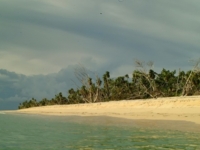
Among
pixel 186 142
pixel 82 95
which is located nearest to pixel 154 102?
pixel 186 142

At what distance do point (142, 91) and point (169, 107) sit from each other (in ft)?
97.6

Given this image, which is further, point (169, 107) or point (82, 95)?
point (82, 95)

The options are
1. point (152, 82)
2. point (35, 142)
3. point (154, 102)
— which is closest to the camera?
point (35, 142)

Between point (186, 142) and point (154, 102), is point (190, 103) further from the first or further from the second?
point (186, 142)

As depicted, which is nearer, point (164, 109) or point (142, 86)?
point (164, 109)

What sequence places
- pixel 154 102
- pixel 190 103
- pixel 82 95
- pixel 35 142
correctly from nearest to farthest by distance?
pixel 35 142
pixel 190 103
pixel 154 102
pixel 82 95

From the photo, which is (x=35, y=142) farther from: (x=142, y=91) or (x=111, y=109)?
(x=142, y=91)

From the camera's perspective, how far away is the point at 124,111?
36.4 meters

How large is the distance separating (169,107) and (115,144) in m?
20.1

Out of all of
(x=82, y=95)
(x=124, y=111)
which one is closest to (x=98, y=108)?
(x=124, y=111)

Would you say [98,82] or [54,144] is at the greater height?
[98,82]

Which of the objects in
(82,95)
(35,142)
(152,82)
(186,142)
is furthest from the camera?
(82,95)

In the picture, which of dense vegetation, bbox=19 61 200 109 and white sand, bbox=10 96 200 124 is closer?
white sand, bbox=10 96 200 124

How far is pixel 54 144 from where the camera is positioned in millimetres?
12547
